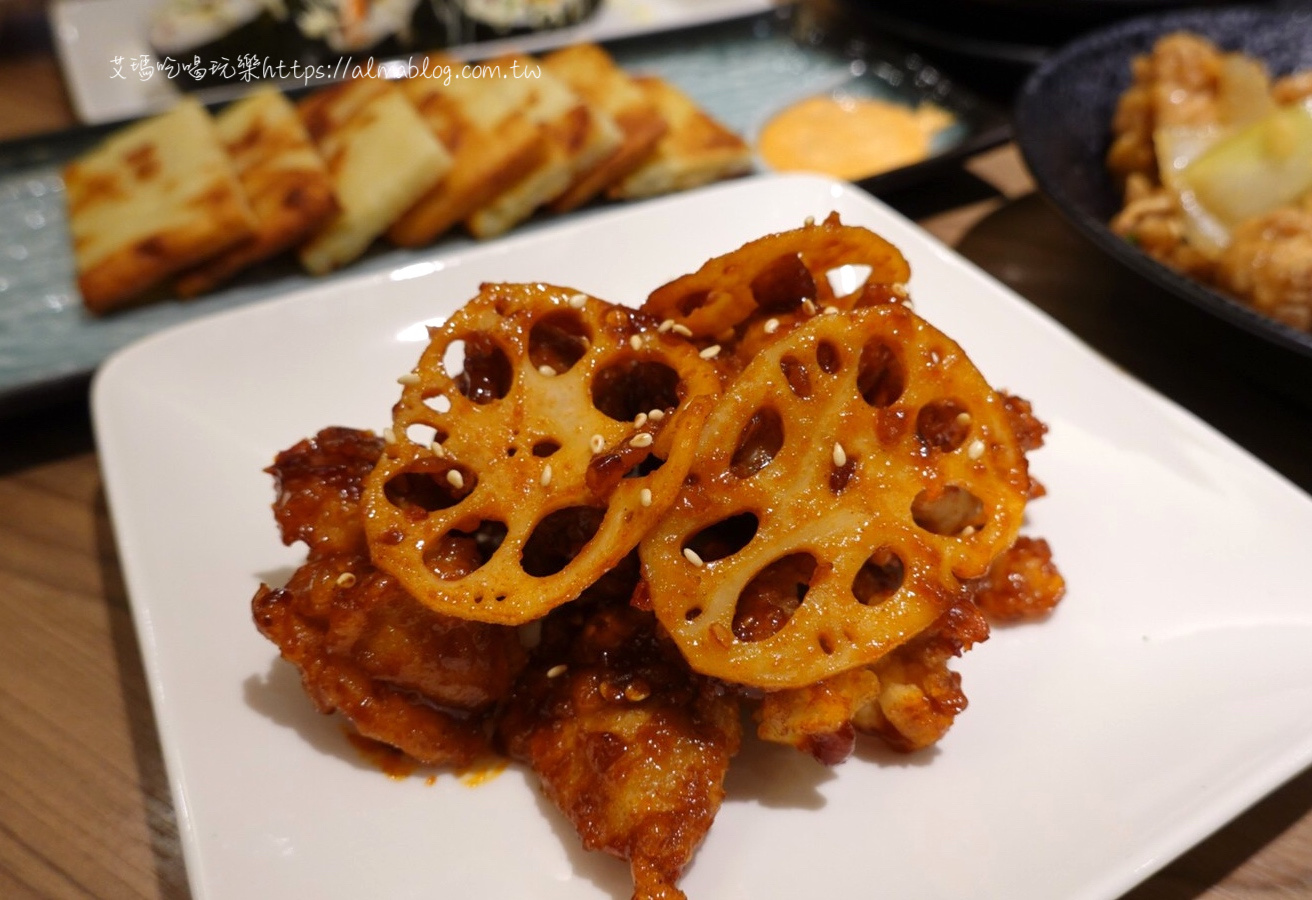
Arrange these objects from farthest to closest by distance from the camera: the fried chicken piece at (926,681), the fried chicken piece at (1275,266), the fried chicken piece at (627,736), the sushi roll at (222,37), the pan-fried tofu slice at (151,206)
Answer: the sushi roll at (222,37)
the pan-fried tofu slice at (151,206)
the fried chicken piece at (1275,266)
the fried chicken piece at (926,681)
the fried chicken piece at (627,736)

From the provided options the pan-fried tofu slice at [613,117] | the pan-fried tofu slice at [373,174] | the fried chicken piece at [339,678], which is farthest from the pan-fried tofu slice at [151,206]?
the fried chicken piece at [339,678]

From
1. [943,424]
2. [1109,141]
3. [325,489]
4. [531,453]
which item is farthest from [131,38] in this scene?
[943,424]

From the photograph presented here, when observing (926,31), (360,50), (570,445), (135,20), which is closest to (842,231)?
(570,445)

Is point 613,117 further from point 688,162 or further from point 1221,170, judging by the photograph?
point 1221,170

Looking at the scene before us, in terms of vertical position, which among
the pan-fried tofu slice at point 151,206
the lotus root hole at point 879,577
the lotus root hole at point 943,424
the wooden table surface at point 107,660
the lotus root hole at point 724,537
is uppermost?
the lotus root hole at point 943,424

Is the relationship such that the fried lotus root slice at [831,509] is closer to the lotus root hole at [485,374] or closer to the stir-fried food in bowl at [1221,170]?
the lotus root hole at [485,374]

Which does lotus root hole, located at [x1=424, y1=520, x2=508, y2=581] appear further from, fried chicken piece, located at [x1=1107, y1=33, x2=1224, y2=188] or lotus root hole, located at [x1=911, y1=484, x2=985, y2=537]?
fried chicken piece, located at [x1=1107, y1=33, x2=1224, y2=188]

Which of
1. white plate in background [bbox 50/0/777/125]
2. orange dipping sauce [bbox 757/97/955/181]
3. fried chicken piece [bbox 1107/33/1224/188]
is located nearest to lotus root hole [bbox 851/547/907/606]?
fried chicken piece [bbox 1107/33/1224/188]
